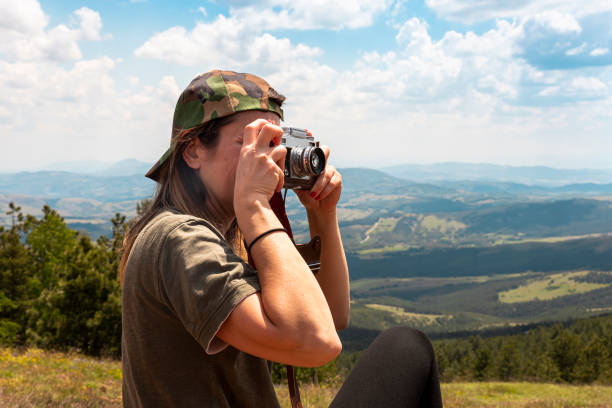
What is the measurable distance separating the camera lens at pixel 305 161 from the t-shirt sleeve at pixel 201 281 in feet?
2.98

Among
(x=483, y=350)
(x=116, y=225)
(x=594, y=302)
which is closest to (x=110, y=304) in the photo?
(x=116, y=225)

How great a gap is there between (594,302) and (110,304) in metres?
203

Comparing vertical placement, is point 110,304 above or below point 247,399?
→ below

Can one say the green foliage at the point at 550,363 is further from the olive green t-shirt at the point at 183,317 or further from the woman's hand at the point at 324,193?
the olive green t-shirt at the point at 183,317

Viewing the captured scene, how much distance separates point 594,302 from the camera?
601 feet

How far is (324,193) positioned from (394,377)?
3.71 feet

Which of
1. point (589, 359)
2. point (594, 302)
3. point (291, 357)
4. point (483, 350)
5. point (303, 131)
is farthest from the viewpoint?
Answer: point (594, 302)

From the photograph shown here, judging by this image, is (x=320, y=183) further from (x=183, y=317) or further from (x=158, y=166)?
(x=183, y=317)

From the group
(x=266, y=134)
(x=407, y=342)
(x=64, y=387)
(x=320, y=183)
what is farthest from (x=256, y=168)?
(x=64, y=387)

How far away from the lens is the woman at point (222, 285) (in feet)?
5.05

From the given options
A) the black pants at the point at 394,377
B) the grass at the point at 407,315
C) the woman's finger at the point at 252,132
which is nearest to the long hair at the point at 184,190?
the woman's finger at the point at 252,132

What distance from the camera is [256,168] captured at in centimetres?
182

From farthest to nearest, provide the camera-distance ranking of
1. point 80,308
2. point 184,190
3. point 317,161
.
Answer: point 80,308 < point 317,161 < point 184,190

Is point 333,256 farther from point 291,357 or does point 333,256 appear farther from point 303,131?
point 291,357
